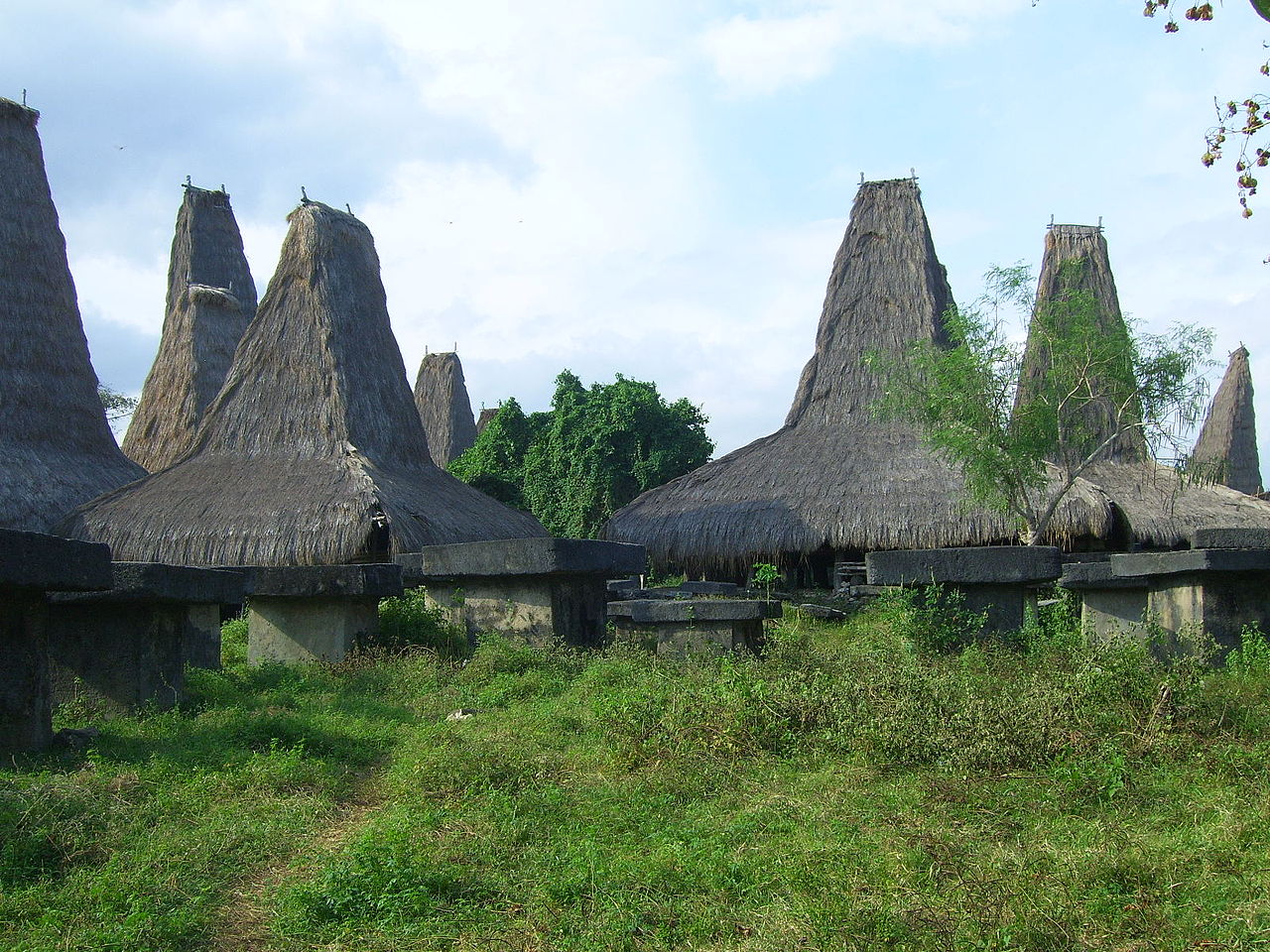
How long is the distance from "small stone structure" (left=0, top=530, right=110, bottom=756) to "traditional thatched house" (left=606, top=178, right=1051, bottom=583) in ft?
35.6

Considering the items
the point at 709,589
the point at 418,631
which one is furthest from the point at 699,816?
the point at 709,589

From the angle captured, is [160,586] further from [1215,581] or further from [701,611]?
[1215,581]

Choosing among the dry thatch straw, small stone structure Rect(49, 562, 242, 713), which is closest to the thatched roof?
the dry thatch straw

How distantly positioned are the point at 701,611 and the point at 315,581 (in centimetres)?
290

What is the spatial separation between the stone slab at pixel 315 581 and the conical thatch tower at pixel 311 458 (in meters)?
5.06

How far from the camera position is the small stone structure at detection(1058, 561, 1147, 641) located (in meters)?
8.15

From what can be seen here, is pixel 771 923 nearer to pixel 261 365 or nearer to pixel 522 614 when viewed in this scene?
pixel 522 614

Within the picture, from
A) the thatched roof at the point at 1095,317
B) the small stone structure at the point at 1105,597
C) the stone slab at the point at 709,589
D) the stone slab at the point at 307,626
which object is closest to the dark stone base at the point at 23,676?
the stone slab at the point at 307,626

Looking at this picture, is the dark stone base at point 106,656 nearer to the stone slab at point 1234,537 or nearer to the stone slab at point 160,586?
the stone slab at point 160,586

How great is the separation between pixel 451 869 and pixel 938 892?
161 centimetres

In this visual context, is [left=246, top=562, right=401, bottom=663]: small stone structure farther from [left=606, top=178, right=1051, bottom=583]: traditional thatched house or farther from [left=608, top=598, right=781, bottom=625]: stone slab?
[left=606, top=178, right=1051, bottom=583]: traditional thatched house

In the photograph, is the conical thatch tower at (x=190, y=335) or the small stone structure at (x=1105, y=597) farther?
the conical thatch tower at (x=190, y=335)

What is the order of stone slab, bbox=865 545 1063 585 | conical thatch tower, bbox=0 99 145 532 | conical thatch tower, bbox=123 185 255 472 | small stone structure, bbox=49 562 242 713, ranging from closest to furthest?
small stone structure, bbox=49 562 242 713 → stone slab, bbox=865 545 1063 585 → conical thatch tower, bbox=0 99 145 532 → conical thatch tower, bbox=123 185 255 472

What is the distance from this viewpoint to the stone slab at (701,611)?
7352 millimetres
